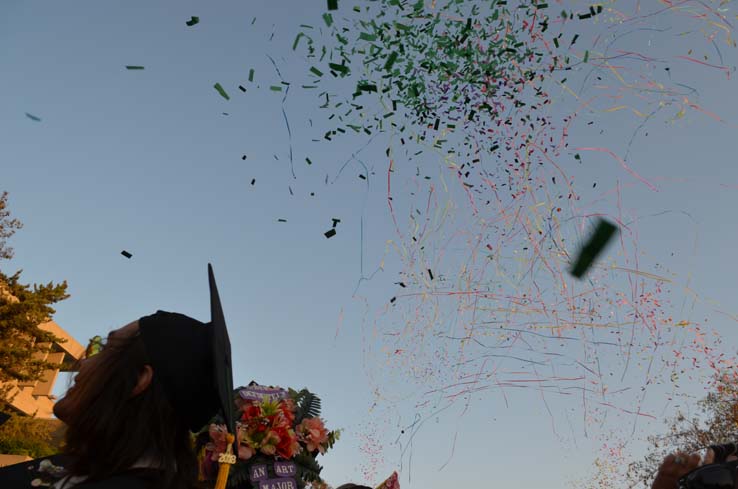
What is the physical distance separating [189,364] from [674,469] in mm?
2246

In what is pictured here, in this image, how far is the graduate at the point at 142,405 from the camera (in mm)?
2723

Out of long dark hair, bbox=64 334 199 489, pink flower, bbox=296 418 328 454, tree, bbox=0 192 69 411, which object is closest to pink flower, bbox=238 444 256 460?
pink flower, bbox=296 418 328 454

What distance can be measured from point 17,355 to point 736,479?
27984 mm

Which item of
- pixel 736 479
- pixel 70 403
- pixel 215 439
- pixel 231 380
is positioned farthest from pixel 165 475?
pixel 215 439

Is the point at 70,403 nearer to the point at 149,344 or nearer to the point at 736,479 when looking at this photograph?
the point at 149,344

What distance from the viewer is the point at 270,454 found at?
19.0 ft

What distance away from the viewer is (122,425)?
9.04 ft

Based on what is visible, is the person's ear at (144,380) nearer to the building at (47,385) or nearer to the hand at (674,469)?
the hand at (674,469)

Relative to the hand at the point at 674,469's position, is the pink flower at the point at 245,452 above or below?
above

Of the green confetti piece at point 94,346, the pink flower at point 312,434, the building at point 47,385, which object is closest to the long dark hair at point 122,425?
the green confetti piece at point 94,346

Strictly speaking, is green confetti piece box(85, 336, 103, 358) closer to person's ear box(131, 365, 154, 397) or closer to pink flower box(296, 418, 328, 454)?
person's ear box(131, 365, 154, 397)

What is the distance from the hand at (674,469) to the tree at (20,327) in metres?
27.2

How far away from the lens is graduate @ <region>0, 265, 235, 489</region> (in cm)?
272

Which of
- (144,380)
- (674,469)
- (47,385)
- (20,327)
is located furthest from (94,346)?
(47,385)
